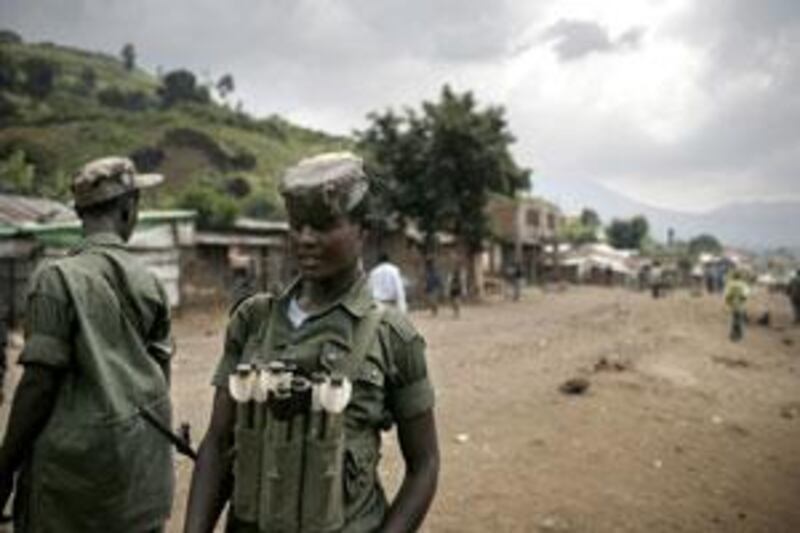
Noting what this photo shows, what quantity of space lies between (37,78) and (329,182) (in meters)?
74.0

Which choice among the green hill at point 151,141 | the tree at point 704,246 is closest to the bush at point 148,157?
the green hill at point 151,141

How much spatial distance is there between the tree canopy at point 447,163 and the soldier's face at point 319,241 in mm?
28252

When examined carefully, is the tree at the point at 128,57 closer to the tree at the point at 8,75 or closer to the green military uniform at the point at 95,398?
the tree at the point at 8,75

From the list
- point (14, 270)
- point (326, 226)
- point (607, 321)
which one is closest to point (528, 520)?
point (326, 226)

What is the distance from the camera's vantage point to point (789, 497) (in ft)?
25.8

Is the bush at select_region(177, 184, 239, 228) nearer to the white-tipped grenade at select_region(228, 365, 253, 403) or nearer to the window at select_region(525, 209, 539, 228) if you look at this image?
the white-tipped grenade at select_region(228, 365, 253, 403)

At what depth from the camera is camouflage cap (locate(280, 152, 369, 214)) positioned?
2145 mm

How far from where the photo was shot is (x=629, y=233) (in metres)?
87.4

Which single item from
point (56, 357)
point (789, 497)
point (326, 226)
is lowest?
point (789, 497)

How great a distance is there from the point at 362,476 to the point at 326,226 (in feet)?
1.86

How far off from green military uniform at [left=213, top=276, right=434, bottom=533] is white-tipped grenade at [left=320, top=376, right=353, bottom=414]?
0.10 metres

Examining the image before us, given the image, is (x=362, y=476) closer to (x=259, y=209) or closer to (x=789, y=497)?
(x=789, y=497)

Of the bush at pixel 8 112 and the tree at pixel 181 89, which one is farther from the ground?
the tree at pixel 181 89

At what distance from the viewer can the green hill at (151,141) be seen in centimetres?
3694
